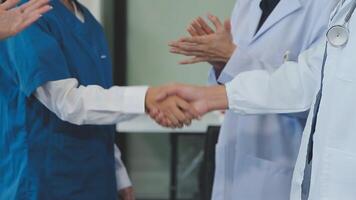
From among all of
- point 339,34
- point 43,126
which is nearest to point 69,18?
point 43,126

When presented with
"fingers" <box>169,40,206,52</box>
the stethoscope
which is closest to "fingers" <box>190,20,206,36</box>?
"fingers" <box>169,40,206,52</box>

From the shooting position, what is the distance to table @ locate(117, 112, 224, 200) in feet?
8.07

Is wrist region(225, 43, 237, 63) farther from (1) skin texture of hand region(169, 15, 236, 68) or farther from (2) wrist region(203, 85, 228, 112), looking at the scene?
(2) wrist region(203, 85, 228, 112)

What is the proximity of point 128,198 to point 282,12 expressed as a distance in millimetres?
779

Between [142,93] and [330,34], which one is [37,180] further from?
[330,34]

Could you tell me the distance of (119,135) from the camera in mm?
3406

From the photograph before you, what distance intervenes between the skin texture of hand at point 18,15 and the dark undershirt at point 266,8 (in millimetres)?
602

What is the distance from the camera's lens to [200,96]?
144cm

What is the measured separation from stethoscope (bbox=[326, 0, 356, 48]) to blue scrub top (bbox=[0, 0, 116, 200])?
70 cm

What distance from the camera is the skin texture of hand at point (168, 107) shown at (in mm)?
1486

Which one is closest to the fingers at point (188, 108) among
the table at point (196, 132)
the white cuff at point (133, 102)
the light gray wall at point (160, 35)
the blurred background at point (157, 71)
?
the white cuff at point (133, 102)

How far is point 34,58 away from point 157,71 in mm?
2020

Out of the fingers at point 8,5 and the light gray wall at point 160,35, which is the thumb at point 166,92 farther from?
the light gray wall at point 160,35

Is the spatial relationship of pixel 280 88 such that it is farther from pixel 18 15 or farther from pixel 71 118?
pixel 18 15
